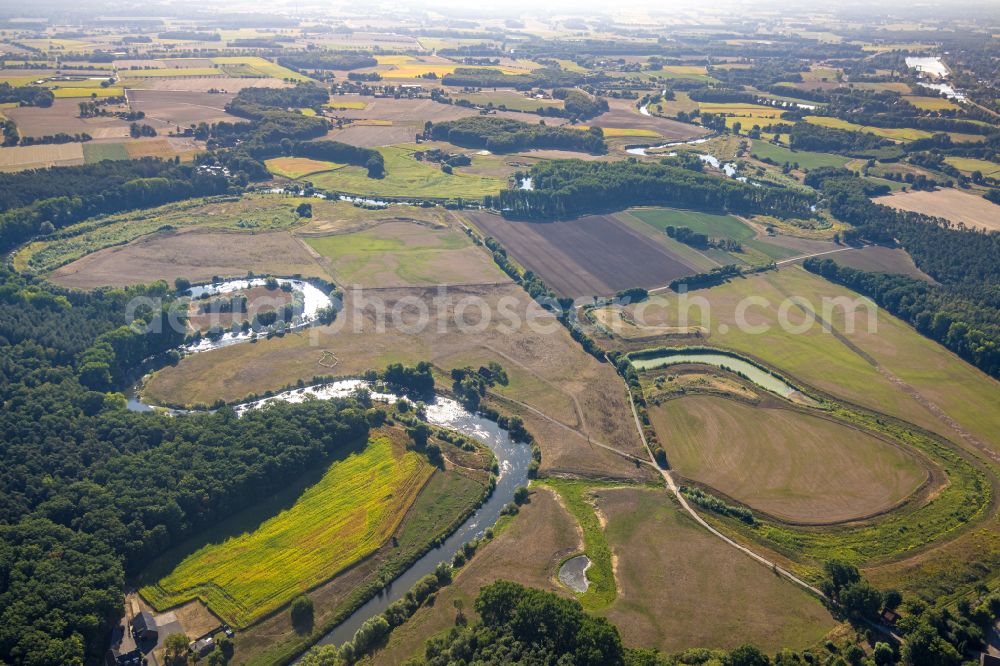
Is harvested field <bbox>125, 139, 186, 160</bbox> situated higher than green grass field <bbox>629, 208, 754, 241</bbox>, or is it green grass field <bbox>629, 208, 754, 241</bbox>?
harvested field <bbox>125, 139, 186, 160</bbox>

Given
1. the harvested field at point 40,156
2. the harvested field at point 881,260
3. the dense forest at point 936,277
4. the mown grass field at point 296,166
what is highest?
the harvested field at point 40,156

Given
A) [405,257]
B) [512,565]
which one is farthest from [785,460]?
[405,257]

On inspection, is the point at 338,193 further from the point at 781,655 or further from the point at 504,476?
the point at 781,655

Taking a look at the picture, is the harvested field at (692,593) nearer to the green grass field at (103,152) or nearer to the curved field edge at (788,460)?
the curved field edge at (788,460)

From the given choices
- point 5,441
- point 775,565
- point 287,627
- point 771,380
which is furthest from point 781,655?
point 5,441

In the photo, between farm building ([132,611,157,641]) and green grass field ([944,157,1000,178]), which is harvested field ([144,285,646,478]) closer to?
farm building ([132,611,157,641])

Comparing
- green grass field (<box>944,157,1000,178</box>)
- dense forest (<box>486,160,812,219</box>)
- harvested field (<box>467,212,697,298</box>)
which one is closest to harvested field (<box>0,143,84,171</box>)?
harvested field (<box>467,212,697,298</box>)

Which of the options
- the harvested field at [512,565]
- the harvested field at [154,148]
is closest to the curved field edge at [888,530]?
the harvested field at [512,565]
